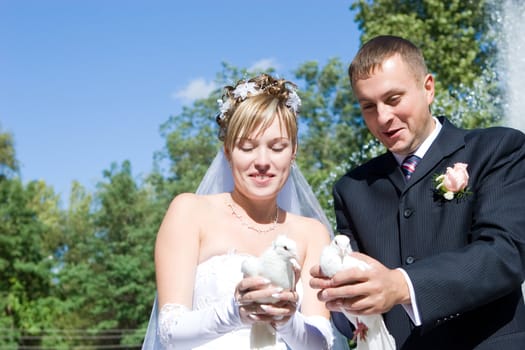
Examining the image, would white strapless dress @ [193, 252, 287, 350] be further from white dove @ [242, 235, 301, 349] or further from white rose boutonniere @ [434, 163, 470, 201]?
white rose boutonniere @ [434, 163, 470, 201]

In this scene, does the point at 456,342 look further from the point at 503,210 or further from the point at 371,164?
the point at 371,164

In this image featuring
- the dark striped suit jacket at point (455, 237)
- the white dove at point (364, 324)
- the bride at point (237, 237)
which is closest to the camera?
the white dove at point (364, 324)

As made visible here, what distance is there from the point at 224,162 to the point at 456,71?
61.6 ft

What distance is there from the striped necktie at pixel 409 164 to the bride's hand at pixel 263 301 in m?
1.09

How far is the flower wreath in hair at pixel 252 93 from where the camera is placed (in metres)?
4.79

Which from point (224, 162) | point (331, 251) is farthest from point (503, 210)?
point (224, 162)

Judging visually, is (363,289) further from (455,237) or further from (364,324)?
(455,237)

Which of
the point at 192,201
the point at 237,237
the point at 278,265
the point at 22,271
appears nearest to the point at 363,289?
the point at 278,265

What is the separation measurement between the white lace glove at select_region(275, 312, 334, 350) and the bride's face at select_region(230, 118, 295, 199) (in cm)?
95

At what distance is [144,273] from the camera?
102ft

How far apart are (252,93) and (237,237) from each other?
1.05 meters

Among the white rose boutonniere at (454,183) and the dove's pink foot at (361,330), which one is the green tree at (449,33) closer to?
the white rose boutonniere at (454,183)

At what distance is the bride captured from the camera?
13.2ft

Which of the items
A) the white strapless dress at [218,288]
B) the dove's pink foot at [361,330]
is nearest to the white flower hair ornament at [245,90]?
the white strapless dress at [218,288]
